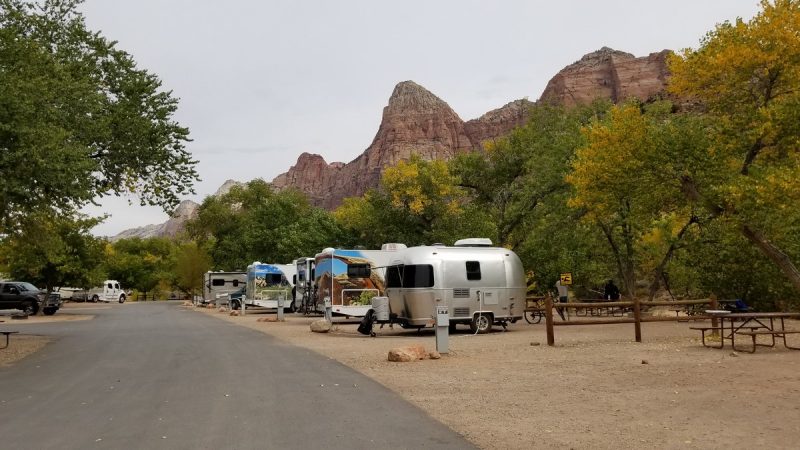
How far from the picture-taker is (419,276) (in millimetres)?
19094

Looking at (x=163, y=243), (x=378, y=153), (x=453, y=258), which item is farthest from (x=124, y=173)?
(x=378, y=153)

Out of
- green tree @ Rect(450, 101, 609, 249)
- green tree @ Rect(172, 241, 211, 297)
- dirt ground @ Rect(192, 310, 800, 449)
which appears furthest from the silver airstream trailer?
green tree @ Rect(172, 241, 211, 297)

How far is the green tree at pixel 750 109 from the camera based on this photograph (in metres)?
15.4

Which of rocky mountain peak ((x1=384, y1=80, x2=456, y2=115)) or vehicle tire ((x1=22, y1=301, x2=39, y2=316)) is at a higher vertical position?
rocky mountain peak ((x1=384, y1=80, x2=456, y2=115))

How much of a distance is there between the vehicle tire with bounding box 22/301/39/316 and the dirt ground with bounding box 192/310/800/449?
28.1m

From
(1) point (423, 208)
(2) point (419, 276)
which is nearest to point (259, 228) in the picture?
(1) point (423, 208)

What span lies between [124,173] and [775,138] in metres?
18.4

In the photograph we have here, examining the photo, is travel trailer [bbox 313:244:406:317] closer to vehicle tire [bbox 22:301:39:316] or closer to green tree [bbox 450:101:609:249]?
green tree [bbox 450:101:609:249]

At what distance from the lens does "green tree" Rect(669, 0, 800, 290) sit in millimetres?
15438

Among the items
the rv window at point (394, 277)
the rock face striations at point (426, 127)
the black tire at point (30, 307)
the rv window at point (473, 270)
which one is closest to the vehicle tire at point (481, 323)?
the rv window at point (473, 270)

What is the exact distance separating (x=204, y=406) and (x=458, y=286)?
12019mm

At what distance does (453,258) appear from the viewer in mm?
19250

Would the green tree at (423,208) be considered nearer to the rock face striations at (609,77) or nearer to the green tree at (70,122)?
the green tree at (70,122)

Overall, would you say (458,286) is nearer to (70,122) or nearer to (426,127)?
(70,122)
